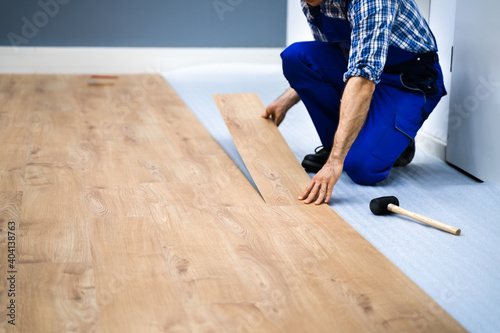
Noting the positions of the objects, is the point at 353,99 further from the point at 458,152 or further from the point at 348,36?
the point at 458,152

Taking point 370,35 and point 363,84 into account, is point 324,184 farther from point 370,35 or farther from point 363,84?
point 370,35

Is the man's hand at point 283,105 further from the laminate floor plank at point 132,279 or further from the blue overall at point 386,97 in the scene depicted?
the laminate floor plank at point 132,279

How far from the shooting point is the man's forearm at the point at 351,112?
77.7 inches

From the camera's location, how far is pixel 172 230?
180 centimetres

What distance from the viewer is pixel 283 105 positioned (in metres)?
2.68

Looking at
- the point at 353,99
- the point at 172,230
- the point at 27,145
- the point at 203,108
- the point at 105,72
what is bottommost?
the point at 105,72

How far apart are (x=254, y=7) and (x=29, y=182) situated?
→ 372cm

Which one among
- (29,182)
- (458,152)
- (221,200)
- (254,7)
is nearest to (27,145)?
(29,182)

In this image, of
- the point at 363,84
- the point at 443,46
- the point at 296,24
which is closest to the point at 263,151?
the point at 363,84

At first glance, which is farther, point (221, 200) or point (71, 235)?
point (221, 200)

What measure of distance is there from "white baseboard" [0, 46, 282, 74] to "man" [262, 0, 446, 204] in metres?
2.86

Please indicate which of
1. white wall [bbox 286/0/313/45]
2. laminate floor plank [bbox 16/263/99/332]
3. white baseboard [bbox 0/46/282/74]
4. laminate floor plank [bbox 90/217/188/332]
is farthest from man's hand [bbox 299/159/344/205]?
white baseboard [bbox 0/46/282/74]

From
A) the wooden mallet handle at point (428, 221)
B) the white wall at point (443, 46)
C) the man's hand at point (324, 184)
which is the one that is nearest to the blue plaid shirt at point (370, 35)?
the man's hand at point (324, 184)

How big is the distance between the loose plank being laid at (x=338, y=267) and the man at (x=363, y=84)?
0.13m
